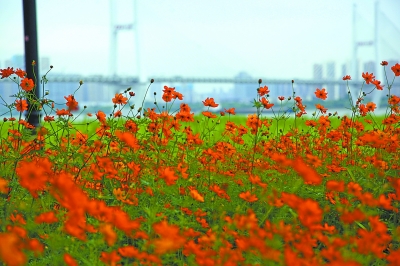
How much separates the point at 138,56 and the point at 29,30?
11.5 m

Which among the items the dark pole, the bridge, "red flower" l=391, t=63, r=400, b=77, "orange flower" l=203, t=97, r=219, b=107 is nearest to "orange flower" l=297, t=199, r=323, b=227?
"orange flower" l=203, t=97, r=219, b=107

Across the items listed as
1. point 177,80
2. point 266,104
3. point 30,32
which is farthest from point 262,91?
point 177,80

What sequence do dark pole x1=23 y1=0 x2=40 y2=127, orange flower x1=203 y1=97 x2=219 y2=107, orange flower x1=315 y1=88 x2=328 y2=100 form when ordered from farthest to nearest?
dark pole x1=23 y1=0 x2=40 y2=127 < orange flower x1=315 y1=88 x2=328 y2=100 < orange flower x1=203 y1=97 x2=219 y2=107

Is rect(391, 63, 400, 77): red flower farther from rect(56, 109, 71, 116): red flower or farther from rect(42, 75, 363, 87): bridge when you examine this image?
rect(42, 75, 363, 87): bridge

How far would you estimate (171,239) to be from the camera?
0.81m

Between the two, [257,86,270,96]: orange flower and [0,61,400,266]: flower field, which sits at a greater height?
[257,86,270,96]: orange flower


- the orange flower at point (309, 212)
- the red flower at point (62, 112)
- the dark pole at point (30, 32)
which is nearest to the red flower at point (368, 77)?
the red flower at point (62, 112)

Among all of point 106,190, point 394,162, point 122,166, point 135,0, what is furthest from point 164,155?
point 135,0

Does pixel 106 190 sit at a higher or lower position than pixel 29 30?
lower

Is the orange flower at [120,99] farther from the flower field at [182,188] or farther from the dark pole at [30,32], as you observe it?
the dark pole at [30,32]

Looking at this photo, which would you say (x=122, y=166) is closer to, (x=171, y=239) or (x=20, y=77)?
(x=20, y=77)

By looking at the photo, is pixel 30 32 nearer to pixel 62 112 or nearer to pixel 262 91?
pixel 62 112

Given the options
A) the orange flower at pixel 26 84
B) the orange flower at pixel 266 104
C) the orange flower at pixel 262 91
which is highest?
the orange flower at pixel 26 84

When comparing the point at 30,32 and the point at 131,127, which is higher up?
the point at 30,32
